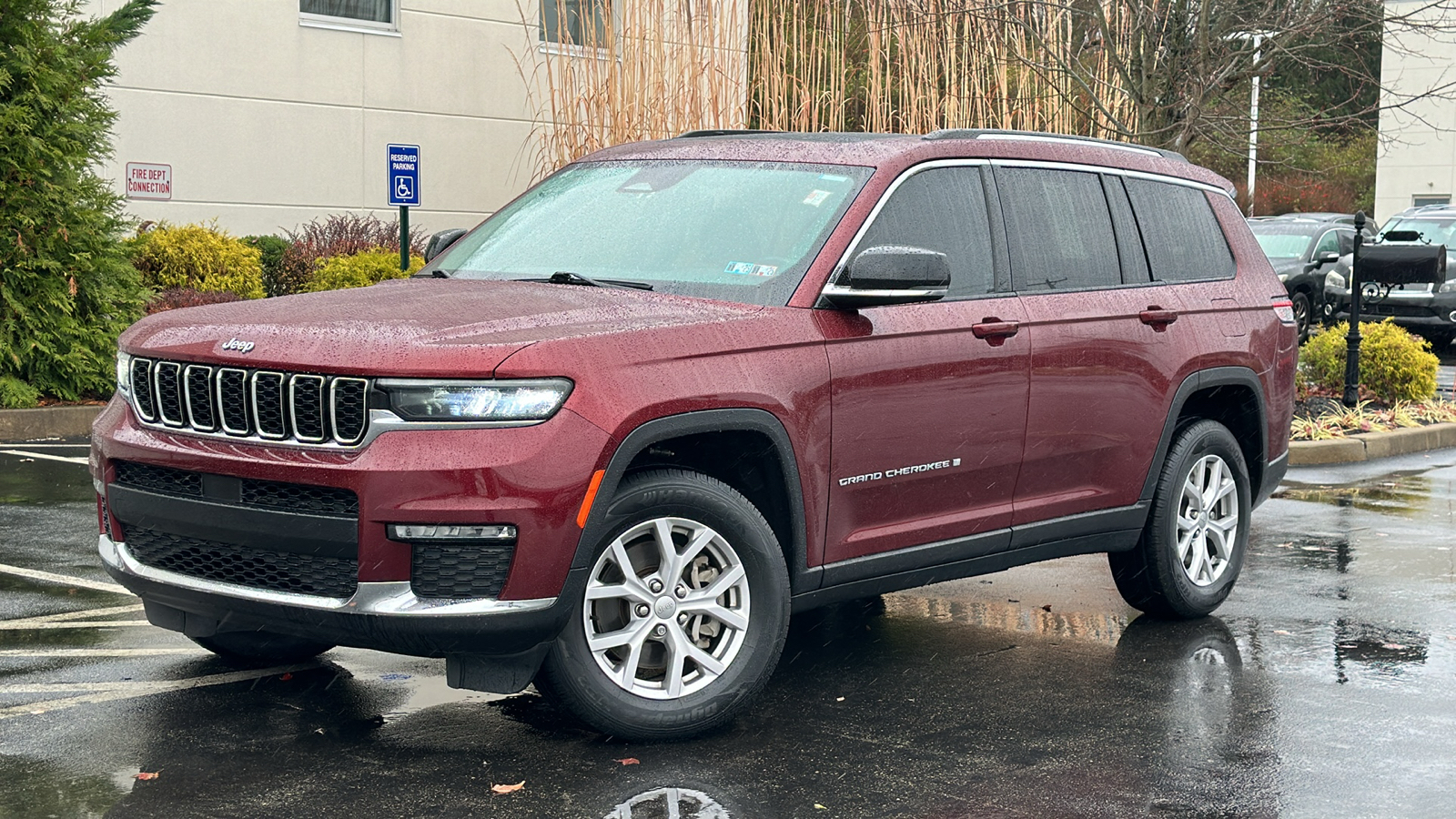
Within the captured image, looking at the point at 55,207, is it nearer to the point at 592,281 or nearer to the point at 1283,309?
the point at 592,281

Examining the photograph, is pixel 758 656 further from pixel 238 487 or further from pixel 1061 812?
pixel 238 487

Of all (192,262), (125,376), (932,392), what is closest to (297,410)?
(125,376)

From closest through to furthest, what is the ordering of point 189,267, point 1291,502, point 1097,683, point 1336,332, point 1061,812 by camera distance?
point 1061,812 < point 1097,683 < point 1291,502 < point 1336,332 < point 189,267

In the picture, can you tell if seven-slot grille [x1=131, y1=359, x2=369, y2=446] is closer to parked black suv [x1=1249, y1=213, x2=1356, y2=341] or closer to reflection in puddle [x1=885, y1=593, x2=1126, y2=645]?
reflection in puddle [x1=885, y1=593, x2=1126, y2=645]

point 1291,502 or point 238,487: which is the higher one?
point 238,487

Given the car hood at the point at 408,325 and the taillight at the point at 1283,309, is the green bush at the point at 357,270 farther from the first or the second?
the car hood at the point at 408,325

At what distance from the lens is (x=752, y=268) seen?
571 centimetres

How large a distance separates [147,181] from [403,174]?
12.0 feet

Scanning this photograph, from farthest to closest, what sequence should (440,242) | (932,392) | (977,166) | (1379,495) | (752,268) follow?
(1379,495) → (440,242) → (977,166) → (932,392) → (752,268)

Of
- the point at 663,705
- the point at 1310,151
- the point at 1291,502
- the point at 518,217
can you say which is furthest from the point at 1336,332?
the point at 1310,151

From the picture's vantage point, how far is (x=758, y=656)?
5375 mm

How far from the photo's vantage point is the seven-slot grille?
4785mm

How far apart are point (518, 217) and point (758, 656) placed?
2.08m

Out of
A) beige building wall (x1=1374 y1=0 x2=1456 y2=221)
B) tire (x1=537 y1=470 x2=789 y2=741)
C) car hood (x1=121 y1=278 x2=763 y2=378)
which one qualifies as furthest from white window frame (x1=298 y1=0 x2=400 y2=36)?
beige building wall (x1=1374 y1=0 x2=1456 y2=221)
